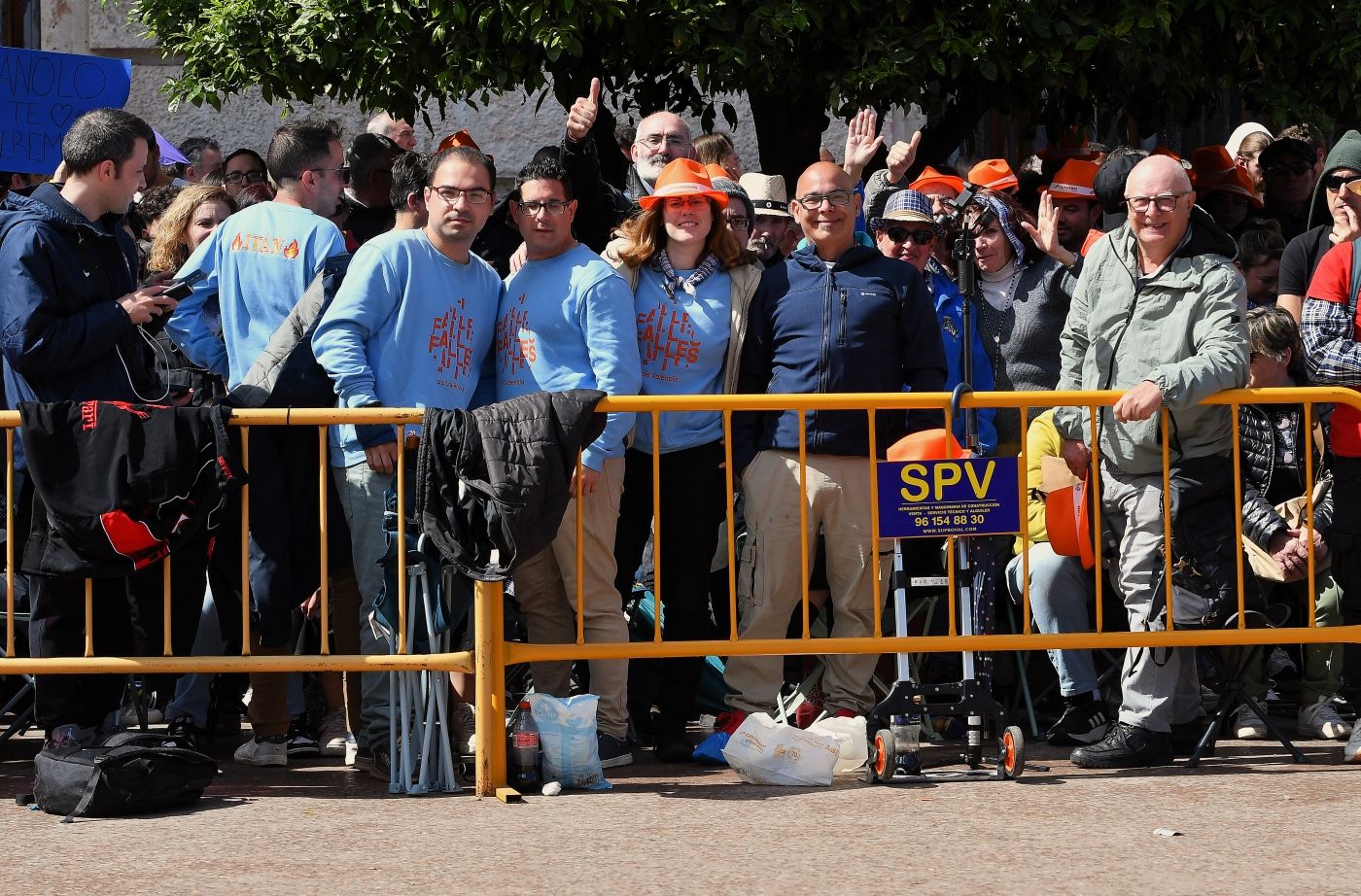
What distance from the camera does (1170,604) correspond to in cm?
729

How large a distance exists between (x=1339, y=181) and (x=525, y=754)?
4277 millimetres

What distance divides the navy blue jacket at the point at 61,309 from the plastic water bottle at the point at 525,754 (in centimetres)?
181

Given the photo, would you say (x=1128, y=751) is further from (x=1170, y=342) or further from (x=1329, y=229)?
(x=1329, y=229)

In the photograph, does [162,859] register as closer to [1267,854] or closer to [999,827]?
[999,827]

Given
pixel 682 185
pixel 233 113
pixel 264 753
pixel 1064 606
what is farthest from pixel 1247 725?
pixel 233 113

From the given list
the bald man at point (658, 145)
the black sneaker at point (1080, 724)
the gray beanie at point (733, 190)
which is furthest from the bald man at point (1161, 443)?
the bald man at point (658, 145)

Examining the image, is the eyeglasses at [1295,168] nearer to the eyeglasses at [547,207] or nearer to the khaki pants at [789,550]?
the khaki pants at [789,550]

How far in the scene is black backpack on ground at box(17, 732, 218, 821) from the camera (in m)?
6.43

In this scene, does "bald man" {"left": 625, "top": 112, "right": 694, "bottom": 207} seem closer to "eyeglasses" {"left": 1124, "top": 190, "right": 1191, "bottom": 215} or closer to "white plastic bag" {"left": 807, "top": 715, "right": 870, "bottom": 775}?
"eyeglasses" {"left": 1124, "top": 190, "right": 1191, "bottom": 215}

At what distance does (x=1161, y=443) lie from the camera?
736 cm

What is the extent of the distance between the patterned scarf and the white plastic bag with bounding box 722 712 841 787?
179 cm

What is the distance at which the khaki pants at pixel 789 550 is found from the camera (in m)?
7.61

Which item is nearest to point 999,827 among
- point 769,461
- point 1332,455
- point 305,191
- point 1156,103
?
point 769,461

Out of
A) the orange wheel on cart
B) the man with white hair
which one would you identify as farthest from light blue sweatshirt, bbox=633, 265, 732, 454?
the man with white hair
